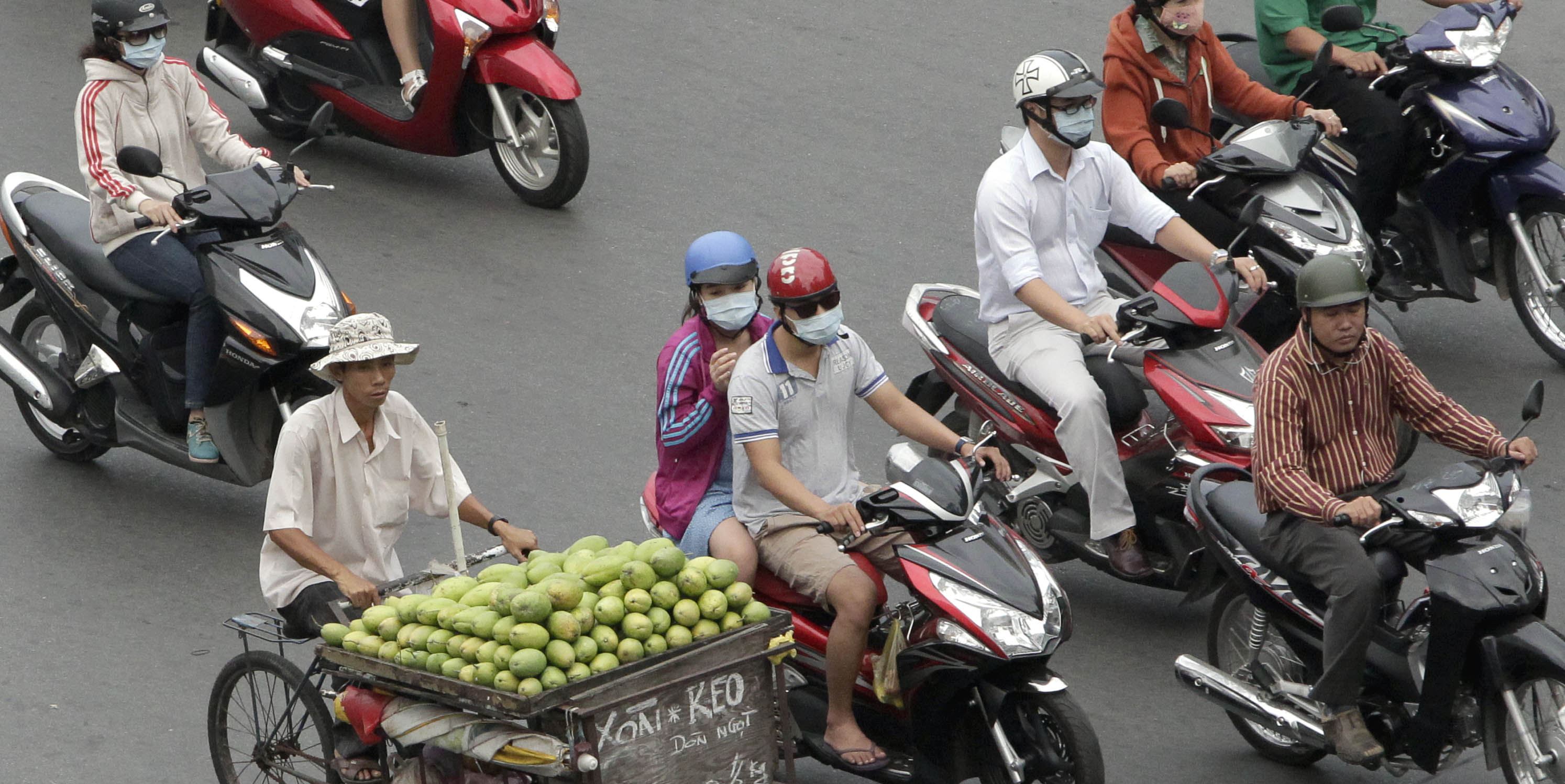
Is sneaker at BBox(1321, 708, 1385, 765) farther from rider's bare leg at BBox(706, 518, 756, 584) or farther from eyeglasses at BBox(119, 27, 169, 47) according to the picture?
eyeglasses at BBox(119, 27, 169, 47)

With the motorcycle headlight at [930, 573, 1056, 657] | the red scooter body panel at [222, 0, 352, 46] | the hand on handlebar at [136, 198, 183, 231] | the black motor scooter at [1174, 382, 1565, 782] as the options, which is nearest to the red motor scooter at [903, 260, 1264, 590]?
the black motor scooter at [1174, 382, 1565, 782]

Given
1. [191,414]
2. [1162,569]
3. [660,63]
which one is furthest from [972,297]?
[660,63]

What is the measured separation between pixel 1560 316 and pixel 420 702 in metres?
5.65

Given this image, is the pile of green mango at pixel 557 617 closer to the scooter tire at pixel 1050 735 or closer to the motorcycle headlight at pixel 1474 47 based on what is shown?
the scooter tire at pixel 1050 735

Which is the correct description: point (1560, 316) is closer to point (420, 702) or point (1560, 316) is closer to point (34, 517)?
point (420, 702)

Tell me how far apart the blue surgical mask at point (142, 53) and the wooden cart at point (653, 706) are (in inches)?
120

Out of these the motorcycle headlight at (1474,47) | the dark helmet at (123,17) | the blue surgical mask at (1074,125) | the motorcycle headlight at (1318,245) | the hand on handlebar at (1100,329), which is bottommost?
the hand on handlebar at (1100,329)

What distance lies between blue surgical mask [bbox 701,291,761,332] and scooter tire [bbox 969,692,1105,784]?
153 centimetres

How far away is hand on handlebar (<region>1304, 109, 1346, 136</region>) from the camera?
827cm

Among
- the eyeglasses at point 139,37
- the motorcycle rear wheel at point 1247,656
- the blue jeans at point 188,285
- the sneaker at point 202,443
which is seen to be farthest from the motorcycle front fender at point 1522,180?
the eyeglasses at point 139,37

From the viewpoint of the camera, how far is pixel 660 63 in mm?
12234

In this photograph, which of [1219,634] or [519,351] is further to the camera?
[519,351]

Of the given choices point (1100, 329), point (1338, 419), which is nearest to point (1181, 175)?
point (1100, 329)

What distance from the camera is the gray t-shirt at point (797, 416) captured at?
6020 millimetres
